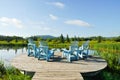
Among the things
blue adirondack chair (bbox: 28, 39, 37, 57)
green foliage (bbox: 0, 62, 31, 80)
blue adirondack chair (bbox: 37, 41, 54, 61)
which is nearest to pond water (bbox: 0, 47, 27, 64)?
blue adirondack chair (bbox: 28, 39, 37, 57)

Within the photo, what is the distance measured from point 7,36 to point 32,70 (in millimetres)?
57880

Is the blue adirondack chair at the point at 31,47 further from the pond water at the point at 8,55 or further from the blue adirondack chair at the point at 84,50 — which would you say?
the blue adirondack chair at the point at 84,50

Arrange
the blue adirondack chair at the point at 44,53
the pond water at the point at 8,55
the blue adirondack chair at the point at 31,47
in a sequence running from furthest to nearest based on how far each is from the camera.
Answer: the pond water at the point at 8,55 < the blue adirondack chair at the point at 31,47 < the blue adirondack chair at the point at 44,53

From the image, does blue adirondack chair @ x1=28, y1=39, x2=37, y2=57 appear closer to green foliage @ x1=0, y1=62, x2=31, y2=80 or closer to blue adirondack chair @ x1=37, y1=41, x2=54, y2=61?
blue adirondack chair @ x1=37, y1=41, x2=54, y2=61

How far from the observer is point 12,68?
7.94 metres

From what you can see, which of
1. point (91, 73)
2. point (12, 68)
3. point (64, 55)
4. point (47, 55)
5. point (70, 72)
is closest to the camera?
point (70, 72)

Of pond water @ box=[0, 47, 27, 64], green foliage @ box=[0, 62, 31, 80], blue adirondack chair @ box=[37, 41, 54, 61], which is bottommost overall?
pond water @ box=[0, 47, 27, 64]

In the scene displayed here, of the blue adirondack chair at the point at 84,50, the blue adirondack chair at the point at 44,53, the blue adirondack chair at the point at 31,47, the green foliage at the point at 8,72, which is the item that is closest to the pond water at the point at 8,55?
the blue adirondack chair at the point at 31,47

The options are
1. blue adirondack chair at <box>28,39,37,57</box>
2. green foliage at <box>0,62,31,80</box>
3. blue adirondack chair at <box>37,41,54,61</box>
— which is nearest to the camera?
green foliage at <box>0,62,31,80</box>

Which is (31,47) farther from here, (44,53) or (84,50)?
(84,50)

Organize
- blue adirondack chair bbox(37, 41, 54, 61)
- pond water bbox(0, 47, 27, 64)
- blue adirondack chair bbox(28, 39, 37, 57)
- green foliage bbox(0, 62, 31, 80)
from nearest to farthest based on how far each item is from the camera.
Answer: green foliage bbox(0, 62, 31, 80), blue adirondack chair bbox(37, 41, 54, 61), blue adirondack chair bbox(28, 39, 37, 57), pond water bbox(0, 47, 27, 64)

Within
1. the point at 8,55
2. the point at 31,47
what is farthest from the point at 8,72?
the point at 8,55

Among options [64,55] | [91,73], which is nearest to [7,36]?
[64,55]

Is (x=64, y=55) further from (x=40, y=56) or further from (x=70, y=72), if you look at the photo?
(x=70, y=72)
